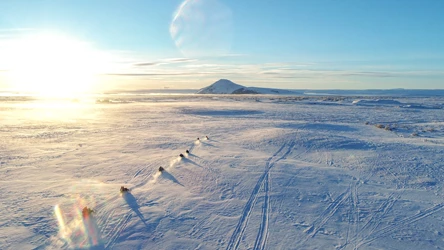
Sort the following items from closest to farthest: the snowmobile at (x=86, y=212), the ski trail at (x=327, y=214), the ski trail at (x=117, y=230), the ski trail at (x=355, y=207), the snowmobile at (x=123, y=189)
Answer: the ski trail at (x=117, y=230)
the ski trail at (x=327, y=214)
the ski trail at (x=355, y=207)
the snowmobile at (x=86, y=212)
the snowmobile at (x=123, y=189)

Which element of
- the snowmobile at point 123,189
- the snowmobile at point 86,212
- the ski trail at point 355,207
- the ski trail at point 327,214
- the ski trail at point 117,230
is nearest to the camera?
the ski trail at point 117,230

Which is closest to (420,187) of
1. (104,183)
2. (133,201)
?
(133,201)

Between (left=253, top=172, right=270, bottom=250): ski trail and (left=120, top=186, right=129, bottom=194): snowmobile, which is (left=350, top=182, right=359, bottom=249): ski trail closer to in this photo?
(left=253, top=172, right=270, bottom=250): ski trail

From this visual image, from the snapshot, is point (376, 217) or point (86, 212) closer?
point (86, 212)

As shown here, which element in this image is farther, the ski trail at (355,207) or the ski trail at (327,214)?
the ski trail at (355,207)

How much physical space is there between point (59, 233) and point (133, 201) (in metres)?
1.89

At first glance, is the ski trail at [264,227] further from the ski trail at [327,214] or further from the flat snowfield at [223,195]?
the ski trail at [327,214]

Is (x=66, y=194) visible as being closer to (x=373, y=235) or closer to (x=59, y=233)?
(x=59, y=233)

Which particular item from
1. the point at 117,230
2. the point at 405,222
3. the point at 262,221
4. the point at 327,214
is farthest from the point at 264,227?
the point at 405,222

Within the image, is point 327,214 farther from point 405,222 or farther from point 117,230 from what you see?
A: point 117,230

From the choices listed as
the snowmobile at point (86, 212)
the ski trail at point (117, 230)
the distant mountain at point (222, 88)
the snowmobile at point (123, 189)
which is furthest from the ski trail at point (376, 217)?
the distant mountain at point (222, 88)

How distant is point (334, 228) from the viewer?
660 centimetres

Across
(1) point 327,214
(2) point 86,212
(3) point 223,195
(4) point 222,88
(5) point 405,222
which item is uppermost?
(4) point 222,88

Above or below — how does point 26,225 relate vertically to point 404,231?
above
